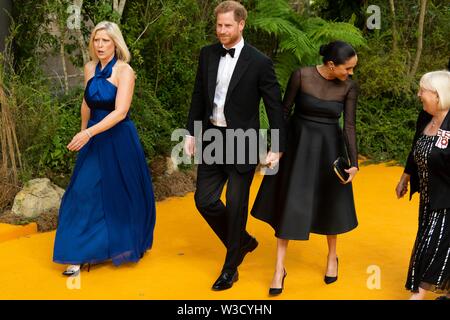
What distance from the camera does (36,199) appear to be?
260 inches

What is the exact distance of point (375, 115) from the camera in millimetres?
9883

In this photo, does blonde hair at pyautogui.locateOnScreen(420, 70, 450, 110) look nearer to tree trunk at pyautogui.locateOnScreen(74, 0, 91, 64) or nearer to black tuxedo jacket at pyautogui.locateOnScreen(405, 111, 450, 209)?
black tuxedo jacket at pyautogui.locateOnScreen(405, 111, 450, 209)

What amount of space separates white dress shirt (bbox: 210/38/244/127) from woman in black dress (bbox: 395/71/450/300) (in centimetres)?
124

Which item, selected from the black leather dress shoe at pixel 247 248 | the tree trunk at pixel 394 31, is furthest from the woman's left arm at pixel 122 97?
the tree trunk at pixel 394 31

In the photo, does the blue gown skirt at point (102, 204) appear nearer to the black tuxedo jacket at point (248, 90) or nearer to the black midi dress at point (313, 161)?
the black tuxedo jacket at point (248, 90)

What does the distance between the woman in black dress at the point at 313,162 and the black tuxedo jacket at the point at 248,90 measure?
0.14m

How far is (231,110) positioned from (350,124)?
0.82 meters

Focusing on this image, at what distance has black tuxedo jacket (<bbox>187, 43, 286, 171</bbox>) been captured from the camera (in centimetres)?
492

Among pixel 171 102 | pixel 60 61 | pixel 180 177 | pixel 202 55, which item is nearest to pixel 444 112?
pixel 202 55

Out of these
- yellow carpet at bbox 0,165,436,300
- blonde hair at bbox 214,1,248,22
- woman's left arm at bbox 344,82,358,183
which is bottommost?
yellow carpet at bbox 0,165,436,300

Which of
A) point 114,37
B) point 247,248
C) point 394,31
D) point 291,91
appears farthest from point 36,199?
point 394,31

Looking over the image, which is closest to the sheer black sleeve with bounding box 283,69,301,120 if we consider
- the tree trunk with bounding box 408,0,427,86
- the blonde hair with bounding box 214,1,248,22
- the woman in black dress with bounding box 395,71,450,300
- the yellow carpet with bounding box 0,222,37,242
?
the blonde hair with bounding box 214,1,248,22

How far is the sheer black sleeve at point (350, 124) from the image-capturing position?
4992mm

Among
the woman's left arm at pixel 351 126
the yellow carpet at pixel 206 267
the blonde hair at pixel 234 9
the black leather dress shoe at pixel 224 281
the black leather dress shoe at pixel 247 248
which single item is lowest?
the yellow carpet at pixel 206 267
